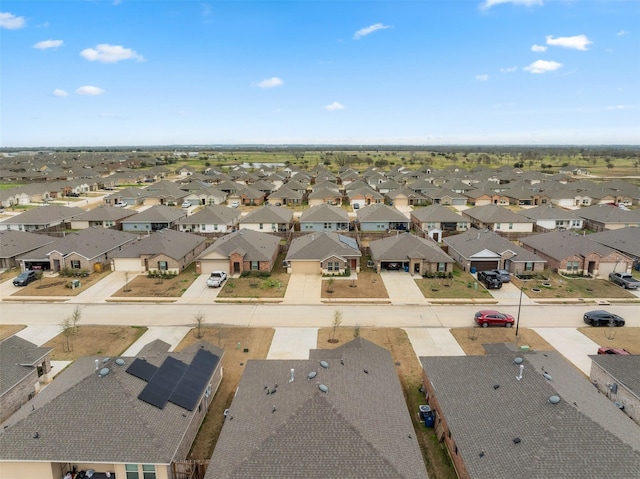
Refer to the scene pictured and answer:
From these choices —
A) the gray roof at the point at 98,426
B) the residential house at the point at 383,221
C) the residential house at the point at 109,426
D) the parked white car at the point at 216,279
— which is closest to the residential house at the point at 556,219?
the residential house at the point at 383,221

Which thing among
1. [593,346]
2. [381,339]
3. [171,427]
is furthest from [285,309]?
[593,346]

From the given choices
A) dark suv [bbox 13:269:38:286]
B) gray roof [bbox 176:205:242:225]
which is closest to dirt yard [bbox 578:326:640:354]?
gray roof [bbox 176:205:242:225]

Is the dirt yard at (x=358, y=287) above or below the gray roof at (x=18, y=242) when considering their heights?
below

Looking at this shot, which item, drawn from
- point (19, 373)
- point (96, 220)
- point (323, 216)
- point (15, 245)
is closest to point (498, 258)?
point (323, 216)

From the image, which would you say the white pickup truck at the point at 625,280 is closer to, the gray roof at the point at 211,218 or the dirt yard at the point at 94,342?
the dirt yard at the point at 94,342

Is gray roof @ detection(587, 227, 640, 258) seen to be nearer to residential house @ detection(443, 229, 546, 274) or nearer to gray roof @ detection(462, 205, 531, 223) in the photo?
residential house @ detection(443, 229, 546, 274)

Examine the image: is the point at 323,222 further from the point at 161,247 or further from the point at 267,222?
the point at 161,247

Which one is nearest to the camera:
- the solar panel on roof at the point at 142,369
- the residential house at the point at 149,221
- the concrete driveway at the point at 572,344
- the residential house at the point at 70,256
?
the solar panel on roof at the point at 142,369
